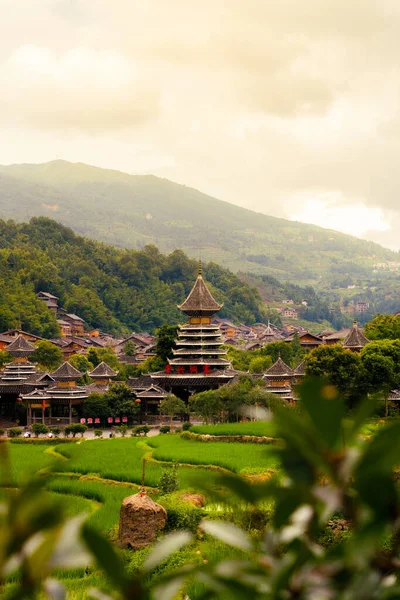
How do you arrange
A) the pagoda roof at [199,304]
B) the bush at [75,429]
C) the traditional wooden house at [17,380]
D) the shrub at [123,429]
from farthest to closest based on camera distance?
the pagoda roof at [199,304] → the traditional wooden house at [17,380] → the shrub at [123,429] → the bush at [75,429]

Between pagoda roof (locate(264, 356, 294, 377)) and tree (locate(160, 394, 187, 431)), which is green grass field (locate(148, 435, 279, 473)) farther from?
pagoda roof (locate(264, 356, 294, 377))

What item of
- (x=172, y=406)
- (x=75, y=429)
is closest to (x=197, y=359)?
(x=172, y=406)

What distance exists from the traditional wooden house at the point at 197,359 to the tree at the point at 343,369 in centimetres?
913

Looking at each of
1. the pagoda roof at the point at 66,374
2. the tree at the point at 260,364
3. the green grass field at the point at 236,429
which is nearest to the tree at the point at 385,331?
the tree at the point at 260,364

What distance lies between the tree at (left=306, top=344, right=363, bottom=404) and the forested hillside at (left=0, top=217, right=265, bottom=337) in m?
41.0

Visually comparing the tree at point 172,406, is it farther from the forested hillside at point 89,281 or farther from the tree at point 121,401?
the forested hillside at point 89,281

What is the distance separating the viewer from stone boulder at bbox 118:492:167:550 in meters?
12.5

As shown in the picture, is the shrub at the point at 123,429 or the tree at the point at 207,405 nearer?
the tree at the point at 207,405

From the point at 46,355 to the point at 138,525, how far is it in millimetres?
36231

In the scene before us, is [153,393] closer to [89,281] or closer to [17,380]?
[17,380]

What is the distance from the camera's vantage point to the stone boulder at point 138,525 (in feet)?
40.9

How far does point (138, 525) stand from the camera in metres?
12.5

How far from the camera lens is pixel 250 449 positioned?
23891 mm

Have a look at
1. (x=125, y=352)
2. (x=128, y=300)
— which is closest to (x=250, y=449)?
(x=125, y=352)
